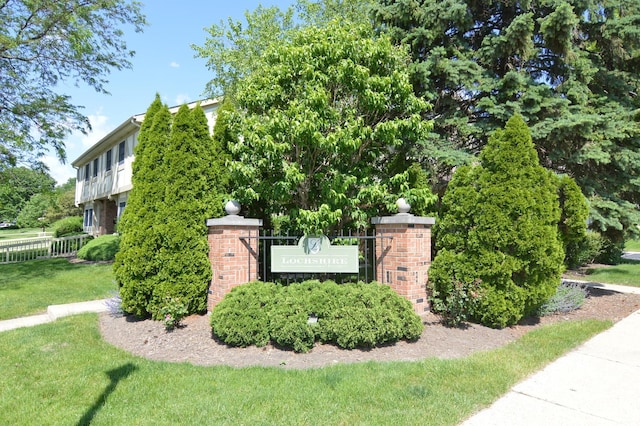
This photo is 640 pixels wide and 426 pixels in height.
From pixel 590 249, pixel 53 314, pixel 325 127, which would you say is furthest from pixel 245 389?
pixel 590 249

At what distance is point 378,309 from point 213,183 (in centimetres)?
319

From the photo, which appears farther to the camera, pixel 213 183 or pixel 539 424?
pixel 213 183

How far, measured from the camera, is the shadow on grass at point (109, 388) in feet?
9.84

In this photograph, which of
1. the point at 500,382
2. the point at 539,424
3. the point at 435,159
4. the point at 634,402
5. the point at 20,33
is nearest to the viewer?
the point at 539,424

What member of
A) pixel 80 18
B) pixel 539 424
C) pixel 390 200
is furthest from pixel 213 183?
pixel 80 18

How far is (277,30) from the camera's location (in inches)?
652

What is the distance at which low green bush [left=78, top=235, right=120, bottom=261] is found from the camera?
45.3ft

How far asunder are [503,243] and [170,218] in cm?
475

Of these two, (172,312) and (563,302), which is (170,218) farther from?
(563,302)

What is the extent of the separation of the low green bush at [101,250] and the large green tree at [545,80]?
11.7m

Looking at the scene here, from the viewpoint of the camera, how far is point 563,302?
21.3ft

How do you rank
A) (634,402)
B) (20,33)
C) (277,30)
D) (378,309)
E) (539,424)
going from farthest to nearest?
(277,30) < (20,33) < (378,309) < (634,402) < (539,424)

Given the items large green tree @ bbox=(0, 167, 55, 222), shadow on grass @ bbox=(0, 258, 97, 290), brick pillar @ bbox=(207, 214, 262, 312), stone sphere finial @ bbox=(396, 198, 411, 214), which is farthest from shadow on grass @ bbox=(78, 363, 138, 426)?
large green tree @ bbox=(0, 167, 55, 222)

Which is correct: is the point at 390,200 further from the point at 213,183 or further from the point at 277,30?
the point at 277,30
